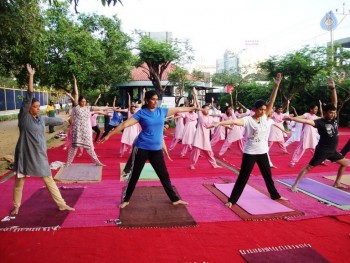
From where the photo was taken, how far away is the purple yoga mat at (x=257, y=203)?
5094 millimetres

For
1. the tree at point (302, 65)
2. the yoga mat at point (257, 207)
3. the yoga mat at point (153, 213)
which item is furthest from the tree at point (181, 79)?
the yoga mat at point (153, 213)

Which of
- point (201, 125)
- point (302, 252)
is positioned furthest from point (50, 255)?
point (201, 125)

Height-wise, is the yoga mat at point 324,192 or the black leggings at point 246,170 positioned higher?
the black leggings at point 246,170

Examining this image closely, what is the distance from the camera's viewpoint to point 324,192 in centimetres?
614

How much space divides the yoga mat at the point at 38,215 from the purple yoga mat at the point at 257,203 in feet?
8.87

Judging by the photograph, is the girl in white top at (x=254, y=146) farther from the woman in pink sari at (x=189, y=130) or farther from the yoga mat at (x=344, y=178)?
the woman in pink sari at (x=189, y=130)

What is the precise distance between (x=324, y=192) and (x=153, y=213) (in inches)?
129

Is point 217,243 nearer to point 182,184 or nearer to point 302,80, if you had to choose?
point 182,184

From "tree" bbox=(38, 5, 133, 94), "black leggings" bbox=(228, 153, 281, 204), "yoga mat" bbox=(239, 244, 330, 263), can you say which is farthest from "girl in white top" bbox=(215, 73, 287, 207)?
"tree" bbox=(38, 5, 133, 94)

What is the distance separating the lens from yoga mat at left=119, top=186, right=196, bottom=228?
4523mm

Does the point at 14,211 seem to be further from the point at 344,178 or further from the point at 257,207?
the point at 344,178

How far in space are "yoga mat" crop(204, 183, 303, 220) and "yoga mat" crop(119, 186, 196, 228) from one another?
2.79ft

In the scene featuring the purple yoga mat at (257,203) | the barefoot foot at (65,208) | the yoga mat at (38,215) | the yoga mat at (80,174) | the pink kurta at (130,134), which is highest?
the pink kurta at (130,134)

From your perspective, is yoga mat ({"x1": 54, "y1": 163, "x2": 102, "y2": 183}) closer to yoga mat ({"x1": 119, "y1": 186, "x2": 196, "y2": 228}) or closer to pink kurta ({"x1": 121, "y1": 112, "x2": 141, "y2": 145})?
yoga mat ({"x1": 119, "y1": 186, "x2": 196, "y2": 228})
